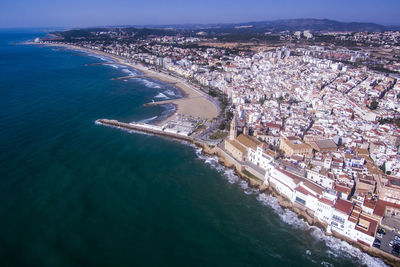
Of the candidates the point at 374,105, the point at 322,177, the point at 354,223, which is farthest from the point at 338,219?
the point at 374,105

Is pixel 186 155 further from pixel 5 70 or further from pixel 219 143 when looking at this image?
pixel 5 70

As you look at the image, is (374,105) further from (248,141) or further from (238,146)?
(238,146)

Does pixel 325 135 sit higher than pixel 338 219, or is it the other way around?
pixel 325 135

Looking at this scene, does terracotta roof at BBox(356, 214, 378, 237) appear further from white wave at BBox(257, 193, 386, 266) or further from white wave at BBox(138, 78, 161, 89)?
white wave at BBox(138, 78, 161, 89)

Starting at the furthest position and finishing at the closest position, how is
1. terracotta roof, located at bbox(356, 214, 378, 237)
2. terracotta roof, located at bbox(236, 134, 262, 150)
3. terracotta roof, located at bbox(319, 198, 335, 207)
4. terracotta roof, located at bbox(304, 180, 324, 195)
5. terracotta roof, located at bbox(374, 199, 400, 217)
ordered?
terracotta roof, located at bbox(236, 134, 262, 150) → terracotta roof, located at bbox(304, 180, 324, 195) → terracotta roof, located at bbox(374, 199, 400, 217) → terracotta roof, located at bbox(319, 198, 335, 207) → terracotta roof, located at bbox(356, 214, 378, 237)

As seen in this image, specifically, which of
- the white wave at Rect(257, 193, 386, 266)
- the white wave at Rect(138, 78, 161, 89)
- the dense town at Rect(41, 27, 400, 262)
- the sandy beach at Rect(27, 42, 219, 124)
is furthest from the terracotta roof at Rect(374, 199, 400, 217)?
the white wave at Rect(138, 78, 161, 89)

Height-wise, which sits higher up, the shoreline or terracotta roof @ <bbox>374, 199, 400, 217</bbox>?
terracotta roof @ <bbox>374, 199, 400, 217</bbox>

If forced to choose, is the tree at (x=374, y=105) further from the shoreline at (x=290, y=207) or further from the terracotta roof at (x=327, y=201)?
the terracotta roof at (x=327, y=201)

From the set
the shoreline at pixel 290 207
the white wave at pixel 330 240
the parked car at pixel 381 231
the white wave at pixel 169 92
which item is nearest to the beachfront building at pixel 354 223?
the shoreline at pixel 290 207
